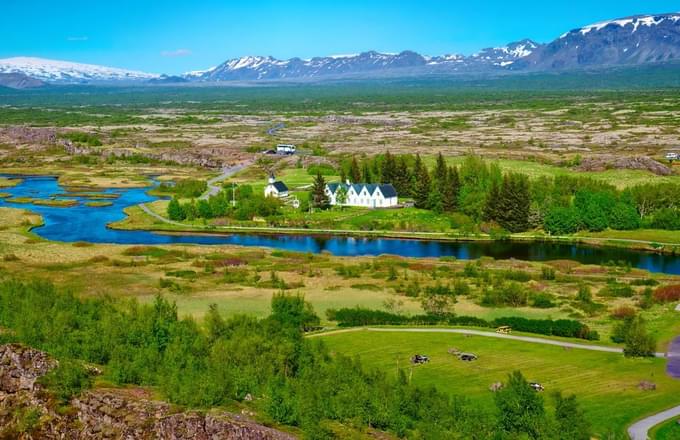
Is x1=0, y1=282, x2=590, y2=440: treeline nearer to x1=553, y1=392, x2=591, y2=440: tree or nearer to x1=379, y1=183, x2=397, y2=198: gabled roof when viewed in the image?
x1=553, y1=392, x2=591, y2=440: tree

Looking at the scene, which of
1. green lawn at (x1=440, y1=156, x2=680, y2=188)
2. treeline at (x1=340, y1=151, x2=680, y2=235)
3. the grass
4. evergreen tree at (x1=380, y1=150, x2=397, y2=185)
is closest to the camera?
the grass

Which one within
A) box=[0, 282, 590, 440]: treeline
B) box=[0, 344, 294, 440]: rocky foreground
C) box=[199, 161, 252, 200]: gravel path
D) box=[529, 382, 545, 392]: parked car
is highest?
box=[0, 344, 294, 440]: rocky foreground

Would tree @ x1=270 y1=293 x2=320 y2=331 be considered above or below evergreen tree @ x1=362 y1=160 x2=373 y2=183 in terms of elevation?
above

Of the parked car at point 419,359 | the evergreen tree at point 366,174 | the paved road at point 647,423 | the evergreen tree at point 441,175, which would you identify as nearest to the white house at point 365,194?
the evergreen tree at point 441,175

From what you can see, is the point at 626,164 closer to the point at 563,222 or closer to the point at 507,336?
the point at 563,222

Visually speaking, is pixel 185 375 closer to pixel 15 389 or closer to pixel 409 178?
pixel 15 389

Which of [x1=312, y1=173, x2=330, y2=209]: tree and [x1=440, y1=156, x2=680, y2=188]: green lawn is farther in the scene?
[x1=440, y1=156, x2=680, y2=188]: green lawn

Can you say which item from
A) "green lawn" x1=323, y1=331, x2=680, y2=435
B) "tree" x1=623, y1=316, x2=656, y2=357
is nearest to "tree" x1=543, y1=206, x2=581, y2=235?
"green lawn" x1=323, y1=331, x2=680, y2=435

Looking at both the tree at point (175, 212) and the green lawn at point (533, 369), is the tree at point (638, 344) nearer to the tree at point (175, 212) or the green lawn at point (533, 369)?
the green lawn at point (533, 369)
